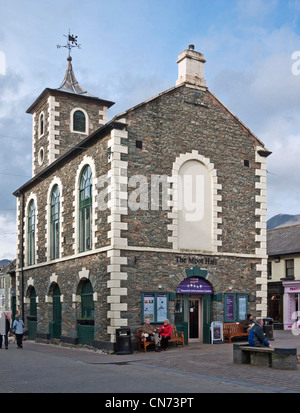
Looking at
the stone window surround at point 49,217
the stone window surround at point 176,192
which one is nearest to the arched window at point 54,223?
the stone window surround at point 49,217

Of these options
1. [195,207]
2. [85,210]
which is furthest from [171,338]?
[85,210]

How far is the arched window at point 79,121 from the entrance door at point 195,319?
14.1 metres

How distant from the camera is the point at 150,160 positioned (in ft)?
68.3

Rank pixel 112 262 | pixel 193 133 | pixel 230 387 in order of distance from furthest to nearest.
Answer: pixel 193 133 → pixel 112 262 → pixel 230 387

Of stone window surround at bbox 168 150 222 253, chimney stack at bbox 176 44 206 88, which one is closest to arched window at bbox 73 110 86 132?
chimney stack at bbox 176 44 206 88

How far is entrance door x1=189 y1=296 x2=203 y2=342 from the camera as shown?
2172 cm

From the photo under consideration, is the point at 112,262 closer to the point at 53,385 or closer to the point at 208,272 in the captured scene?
the point at 208,272

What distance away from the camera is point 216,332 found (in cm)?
2139

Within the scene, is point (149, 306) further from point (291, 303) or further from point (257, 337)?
point (291, 303)

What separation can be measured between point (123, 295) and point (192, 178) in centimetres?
575

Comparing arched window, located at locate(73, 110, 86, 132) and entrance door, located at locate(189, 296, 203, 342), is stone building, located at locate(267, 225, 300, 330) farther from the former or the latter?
arched window, located at locate(73, 110, 86, 132)

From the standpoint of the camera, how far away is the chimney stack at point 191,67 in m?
22.8

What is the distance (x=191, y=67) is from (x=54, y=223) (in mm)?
10187
